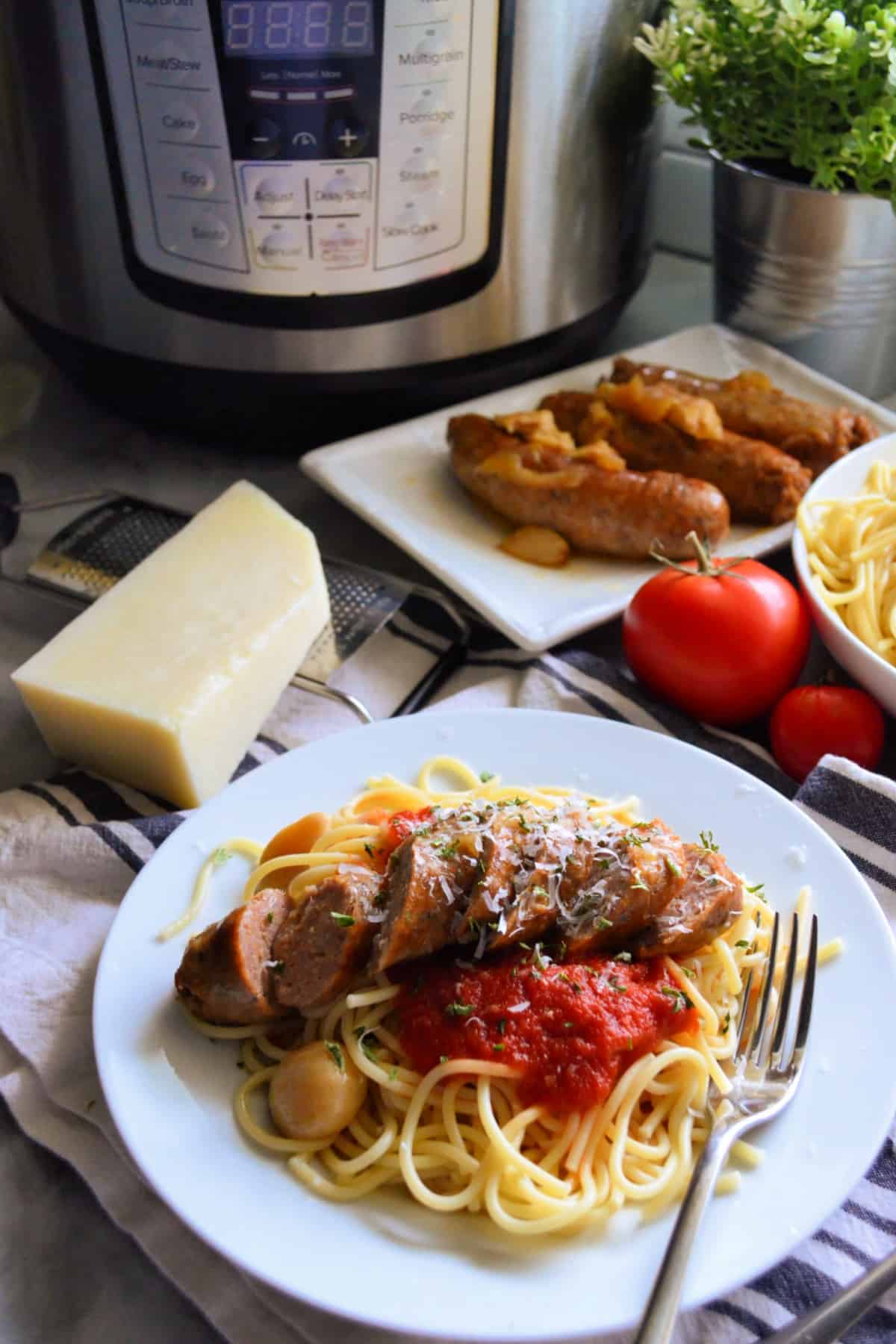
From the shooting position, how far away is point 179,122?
1591 mm

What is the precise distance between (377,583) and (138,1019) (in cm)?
82

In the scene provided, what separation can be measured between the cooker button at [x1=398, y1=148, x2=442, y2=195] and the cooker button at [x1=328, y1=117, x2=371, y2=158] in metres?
0.07

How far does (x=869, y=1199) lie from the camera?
3.57ft

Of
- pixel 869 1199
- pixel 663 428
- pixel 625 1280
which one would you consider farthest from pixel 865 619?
pixel 625 1280

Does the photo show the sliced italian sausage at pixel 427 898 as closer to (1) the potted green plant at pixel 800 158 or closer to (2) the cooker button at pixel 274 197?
(2) the cooker button at pixel 274 197

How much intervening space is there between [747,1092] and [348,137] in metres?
1.24

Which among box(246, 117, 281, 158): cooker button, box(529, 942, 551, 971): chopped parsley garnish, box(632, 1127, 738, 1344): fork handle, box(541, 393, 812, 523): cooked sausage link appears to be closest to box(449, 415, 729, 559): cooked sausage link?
box(541, 393, 812, 523): cooked sausage link

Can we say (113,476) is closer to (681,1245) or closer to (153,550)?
(153,550)

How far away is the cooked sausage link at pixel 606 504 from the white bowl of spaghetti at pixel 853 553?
0.47ft

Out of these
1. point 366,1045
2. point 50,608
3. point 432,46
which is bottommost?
point 50,608

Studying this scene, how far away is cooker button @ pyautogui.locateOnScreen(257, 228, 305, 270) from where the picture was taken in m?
1.67

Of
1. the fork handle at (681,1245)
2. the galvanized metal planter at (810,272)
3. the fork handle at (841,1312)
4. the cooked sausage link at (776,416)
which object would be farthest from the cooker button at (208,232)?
the fork handle at (841,1312)

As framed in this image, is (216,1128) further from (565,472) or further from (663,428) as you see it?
(663,428)

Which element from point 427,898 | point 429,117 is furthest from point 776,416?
point 427,898
